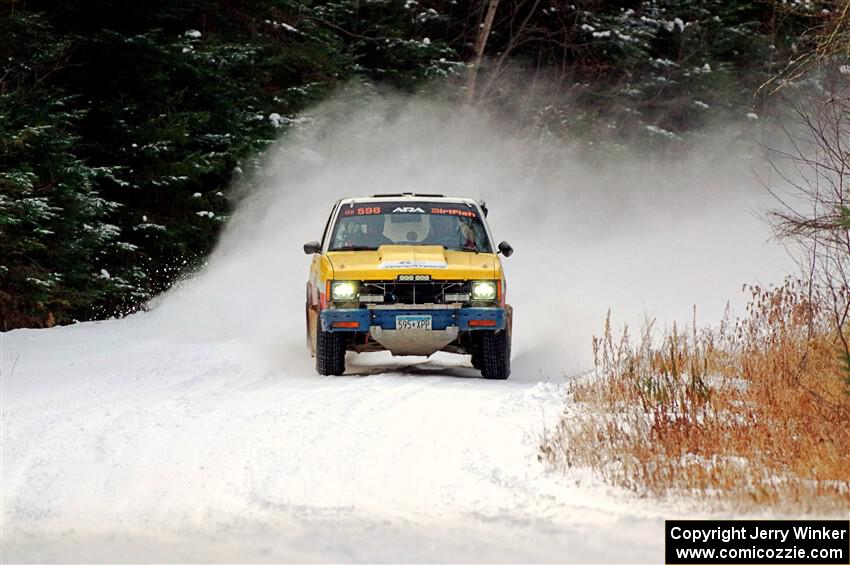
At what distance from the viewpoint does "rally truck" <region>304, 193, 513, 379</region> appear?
11742mm

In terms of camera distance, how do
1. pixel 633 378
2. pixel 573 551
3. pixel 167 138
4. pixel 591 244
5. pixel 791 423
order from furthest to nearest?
pixel 591 244 < pixel 167 138 < pixel 633 378 < pixel 791 423 < pixel 573 551

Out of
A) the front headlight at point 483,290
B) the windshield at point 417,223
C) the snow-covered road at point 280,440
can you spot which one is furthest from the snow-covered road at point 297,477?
the windshield at point 417,223

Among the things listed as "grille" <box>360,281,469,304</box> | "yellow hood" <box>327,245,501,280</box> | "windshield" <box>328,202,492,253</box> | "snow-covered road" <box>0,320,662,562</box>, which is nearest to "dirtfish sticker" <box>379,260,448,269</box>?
"yellow hood" <box>327,245,501,280</box>

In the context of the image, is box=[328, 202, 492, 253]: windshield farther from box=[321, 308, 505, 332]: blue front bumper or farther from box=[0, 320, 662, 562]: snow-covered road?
box=[0, 320, 662, 562]: snow-covered road

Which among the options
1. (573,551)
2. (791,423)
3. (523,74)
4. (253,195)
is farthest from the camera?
(523,74)

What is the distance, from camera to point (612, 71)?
3966cm

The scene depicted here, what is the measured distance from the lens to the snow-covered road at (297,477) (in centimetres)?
594

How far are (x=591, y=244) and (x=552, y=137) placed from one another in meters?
4.10

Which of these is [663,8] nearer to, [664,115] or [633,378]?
[664,115]

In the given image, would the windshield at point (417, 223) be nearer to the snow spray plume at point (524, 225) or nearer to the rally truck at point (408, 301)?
the rally truck at point (408, 301)

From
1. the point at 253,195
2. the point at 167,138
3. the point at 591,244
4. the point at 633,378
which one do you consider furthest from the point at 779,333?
the point at 591,244

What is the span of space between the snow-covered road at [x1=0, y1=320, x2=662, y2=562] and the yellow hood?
3.58ft

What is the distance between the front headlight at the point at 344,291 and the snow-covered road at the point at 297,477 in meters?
0.89

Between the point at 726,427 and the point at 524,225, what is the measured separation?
2829cm
